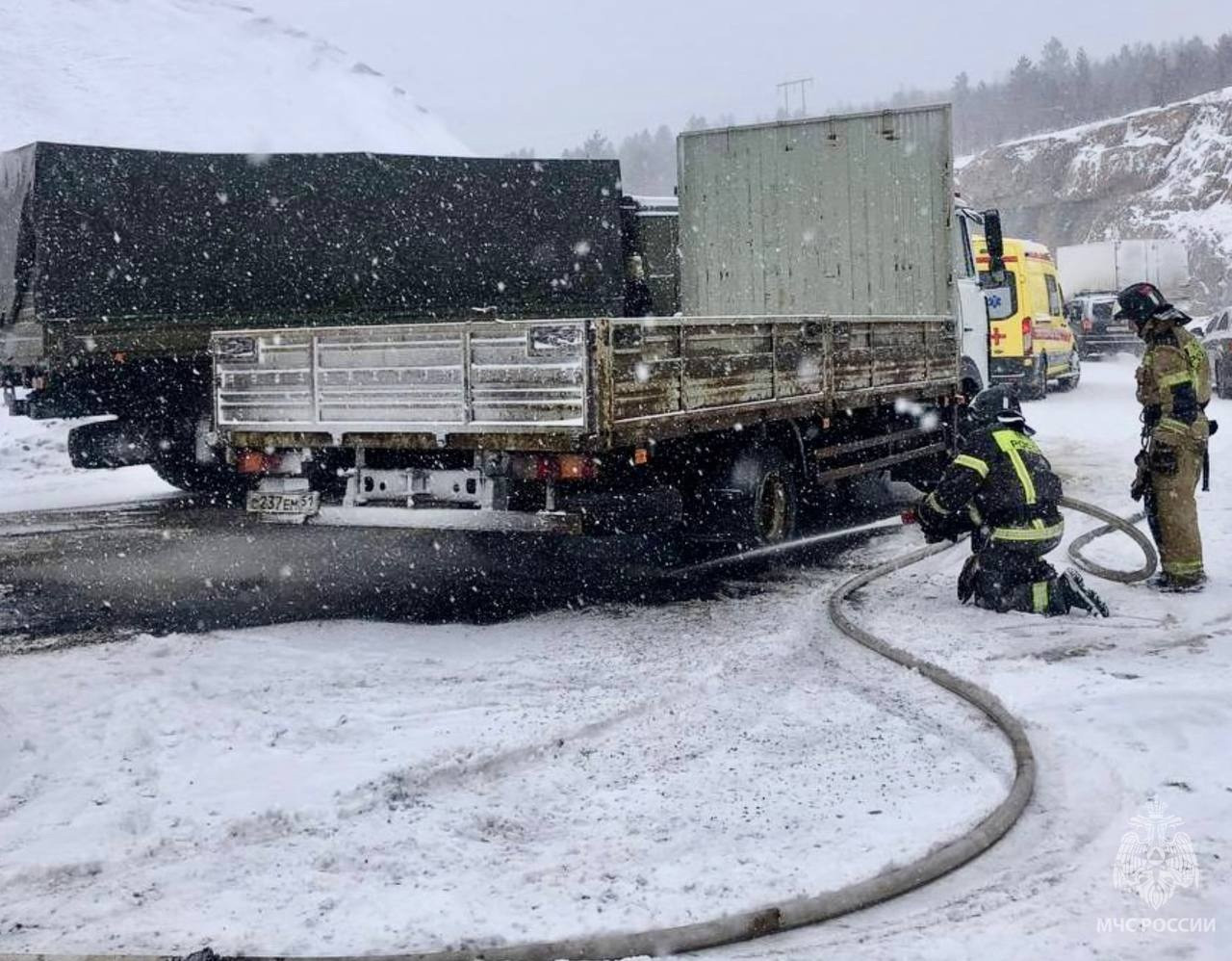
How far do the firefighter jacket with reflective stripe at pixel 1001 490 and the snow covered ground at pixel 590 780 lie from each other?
0.49 meters

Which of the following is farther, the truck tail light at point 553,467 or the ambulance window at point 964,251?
the ambulance window at point 964,251

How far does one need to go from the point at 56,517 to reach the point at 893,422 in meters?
7.25

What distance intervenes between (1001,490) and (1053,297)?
17.5 m

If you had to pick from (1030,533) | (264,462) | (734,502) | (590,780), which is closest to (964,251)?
(734,502)

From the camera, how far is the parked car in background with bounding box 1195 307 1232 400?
20375mm

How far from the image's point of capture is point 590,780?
438cm

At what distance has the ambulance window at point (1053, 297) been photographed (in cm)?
2252

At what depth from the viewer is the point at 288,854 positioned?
376 centimetres

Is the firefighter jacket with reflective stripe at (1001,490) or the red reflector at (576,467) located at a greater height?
the red reflector at (576,467)

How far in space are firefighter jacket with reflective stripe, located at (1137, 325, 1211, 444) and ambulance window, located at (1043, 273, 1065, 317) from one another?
15984 mm

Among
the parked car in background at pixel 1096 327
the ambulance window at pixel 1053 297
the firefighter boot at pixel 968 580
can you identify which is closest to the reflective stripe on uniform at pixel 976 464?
the firefighter boot at pixel 968 580

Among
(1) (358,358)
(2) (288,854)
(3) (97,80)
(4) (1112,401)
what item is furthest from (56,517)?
(3) (97,80)

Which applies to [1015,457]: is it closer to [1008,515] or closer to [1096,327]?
[1008,515]

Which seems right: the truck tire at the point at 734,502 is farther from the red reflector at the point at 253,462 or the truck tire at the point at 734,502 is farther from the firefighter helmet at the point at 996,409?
the red reflector at the point at 253,462
